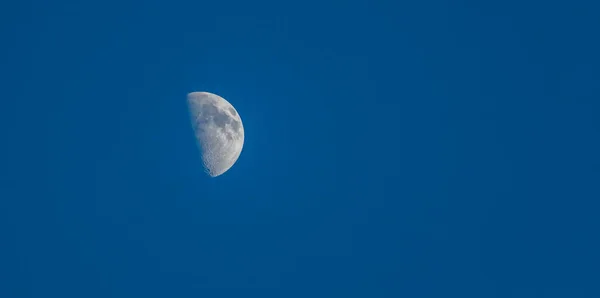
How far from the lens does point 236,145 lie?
107 ft

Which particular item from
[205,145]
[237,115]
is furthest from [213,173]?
[237,115]

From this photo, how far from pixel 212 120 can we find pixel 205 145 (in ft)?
4.71

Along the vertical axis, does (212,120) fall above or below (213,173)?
above

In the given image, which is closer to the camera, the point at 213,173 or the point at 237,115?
the point at 213,173

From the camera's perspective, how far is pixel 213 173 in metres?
30.8

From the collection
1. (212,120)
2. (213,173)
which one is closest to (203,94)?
(212,120)

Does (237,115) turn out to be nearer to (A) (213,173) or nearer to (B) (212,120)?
(B) (212,120)

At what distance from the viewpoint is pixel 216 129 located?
32094 mm

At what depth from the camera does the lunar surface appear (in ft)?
102

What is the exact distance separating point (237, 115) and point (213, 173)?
135 inches

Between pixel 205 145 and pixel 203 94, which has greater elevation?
pixel 203 94

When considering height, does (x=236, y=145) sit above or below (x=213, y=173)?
above

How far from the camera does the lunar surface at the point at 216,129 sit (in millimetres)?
31234

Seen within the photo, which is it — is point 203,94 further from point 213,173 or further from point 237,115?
point 213,173
